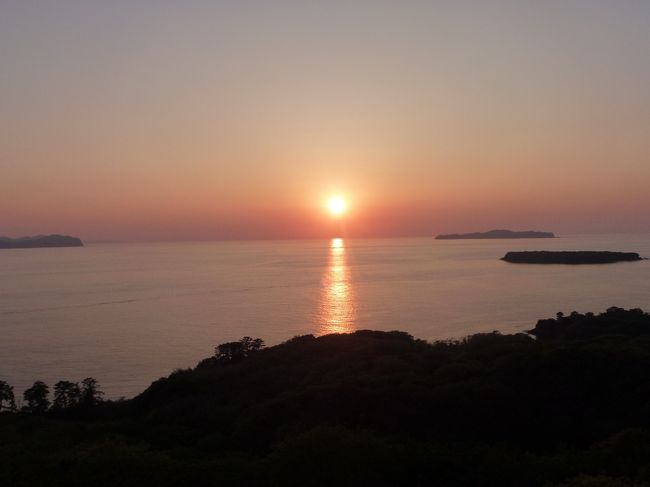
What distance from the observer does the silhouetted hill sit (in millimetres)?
21547

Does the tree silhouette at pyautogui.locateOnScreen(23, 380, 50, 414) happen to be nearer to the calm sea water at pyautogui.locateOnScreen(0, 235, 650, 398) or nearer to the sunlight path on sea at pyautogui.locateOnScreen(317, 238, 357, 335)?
the calm sea water at pyautogui.locateOnScreen(0, 235, 650, 398)

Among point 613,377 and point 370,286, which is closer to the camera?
point 613,377

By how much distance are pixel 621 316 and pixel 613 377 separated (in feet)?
145

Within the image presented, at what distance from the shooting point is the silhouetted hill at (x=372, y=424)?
70.7ft

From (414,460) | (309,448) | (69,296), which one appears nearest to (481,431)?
(414,460)

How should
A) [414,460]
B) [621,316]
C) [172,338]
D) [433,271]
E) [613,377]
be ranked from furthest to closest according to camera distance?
[433,271], [172,338], [621,316], [613,377], [414,460]

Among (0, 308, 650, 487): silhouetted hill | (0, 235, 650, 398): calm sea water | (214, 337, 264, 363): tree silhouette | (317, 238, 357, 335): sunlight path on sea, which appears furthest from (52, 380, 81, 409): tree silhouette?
(317, 238, 357, 335): sunlight path on sea

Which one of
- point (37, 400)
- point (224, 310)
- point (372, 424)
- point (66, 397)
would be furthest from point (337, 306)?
point (372, 424)

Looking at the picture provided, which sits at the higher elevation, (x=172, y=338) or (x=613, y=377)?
(x=613, y=377)

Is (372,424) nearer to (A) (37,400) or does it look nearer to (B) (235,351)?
(B) (235,351)

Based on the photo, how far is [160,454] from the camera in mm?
24219

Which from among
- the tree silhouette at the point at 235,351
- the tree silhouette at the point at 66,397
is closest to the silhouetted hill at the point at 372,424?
the tree silhouette at the point at 66,397

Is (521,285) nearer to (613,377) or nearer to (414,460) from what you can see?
(613,377)

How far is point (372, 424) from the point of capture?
29.1 metres
